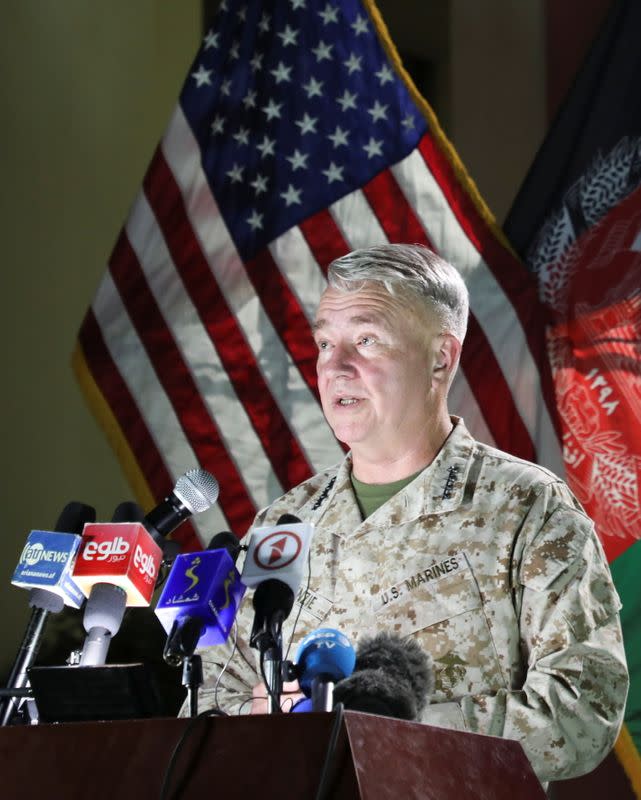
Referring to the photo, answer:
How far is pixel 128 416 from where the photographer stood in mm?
3992

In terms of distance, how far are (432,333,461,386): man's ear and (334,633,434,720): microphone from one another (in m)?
0.81

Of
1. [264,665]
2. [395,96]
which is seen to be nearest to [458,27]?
[395,96]

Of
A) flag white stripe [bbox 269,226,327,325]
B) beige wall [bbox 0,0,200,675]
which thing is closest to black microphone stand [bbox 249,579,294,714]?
flag white stripe [bbox 269,226,327,325]

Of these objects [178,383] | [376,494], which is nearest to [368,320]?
[376,494]

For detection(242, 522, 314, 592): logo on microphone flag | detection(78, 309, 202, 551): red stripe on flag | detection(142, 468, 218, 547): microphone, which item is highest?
detection(242, 522, 314, 592): logo on microphone flag

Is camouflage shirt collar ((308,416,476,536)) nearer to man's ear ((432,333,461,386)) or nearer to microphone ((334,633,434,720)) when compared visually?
man's ear ((432,333,461,386))

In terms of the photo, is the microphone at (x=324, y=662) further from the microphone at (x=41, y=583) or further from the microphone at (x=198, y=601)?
the microphone at (x=41, y=583)

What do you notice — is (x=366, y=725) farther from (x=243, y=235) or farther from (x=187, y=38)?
(x=187, y=38)

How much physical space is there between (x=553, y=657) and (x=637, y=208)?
2.22m

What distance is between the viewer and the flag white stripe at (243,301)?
3803 millimetres

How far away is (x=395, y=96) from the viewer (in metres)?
4.02

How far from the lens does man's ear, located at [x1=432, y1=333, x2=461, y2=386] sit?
2.19 m

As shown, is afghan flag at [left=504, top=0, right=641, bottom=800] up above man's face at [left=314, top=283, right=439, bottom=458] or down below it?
below

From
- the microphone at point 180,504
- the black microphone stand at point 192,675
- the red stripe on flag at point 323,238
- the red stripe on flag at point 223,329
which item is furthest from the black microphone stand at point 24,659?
the red stripe on flag at point 323,238
